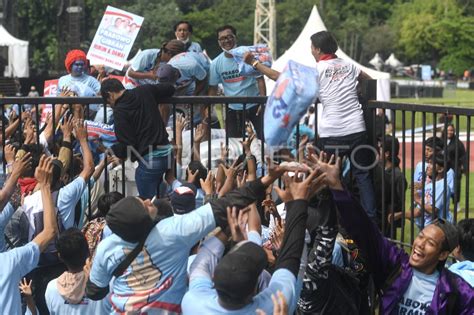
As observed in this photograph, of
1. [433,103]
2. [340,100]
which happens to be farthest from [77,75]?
[433,103]

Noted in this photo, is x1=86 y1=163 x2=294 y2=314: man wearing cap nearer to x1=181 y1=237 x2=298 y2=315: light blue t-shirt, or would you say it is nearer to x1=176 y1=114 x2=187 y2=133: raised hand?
x1=181 y1=237 x2=298 y2=315: light blue t-shirt

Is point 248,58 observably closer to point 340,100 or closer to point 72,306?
point 340,100

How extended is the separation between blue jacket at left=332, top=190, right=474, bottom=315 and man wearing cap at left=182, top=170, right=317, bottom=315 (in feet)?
1.16

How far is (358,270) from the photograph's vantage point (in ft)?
20.0

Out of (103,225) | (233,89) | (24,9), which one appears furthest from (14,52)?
(103,225)

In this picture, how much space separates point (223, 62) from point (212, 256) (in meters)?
5.08

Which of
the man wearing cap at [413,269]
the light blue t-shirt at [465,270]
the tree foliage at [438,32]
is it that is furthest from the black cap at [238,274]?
the tree foliage at [438,32]

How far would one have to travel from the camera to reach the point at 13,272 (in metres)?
6.00

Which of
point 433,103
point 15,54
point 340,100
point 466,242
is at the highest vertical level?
point 15,54

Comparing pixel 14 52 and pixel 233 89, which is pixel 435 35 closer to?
pixel 14 52

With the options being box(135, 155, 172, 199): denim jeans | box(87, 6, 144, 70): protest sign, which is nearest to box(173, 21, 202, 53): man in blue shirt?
box(87, 6, 144, 70): protest sign

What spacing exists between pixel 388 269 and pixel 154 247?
1412 millimetres

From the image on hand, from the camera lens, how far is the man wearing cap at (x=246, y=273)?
4.65 meters

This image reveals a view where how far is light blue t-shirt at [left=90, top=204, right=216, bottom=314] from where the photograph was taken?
5258 millimetres
